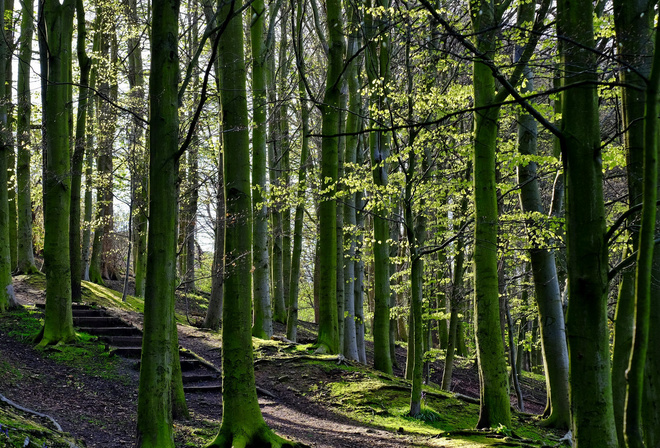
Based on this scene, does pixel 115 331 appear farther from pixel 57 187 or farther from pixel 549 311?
pixel 549 311

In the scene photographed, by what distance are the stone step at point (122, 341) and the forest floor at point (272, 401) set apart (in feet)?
0.88

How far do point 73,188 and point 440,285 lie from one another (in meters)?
9.60

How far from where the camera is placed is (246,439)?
4.98m

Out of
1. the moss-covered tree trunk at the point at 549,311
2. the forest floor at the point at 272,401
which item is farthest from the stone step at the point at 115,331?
the moss-covered tree trunk at the point at 549,311

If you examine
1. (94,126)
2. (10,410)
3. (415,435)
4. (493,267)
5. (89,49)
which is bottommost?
(415,435)

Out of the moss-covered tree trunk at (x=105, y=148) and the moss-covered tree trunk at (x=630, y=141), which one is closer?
the moss-covered tree trunk at (x=630, y=141)

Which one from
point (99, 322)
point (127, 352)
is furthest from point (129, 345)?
point (99, 322)

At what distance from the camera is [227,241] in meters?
5.65

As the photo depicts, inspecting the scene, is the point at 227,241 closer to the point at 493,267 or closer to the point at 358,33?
the point at 493,267

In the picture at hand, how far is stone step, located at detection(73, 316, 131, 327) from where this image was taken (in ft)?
35.9

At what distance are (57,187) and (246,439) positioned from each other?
650 cm

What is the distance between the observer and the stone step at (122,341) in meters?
9.89

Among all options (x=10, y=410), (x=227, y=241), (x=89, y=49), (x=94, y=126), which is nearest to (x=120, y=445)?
(x=10, y=410)

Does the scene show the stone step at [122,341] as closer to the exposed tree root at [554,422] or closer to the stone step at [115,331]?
the stone step at [115,331]
